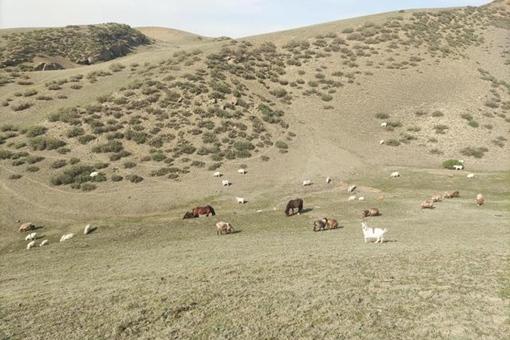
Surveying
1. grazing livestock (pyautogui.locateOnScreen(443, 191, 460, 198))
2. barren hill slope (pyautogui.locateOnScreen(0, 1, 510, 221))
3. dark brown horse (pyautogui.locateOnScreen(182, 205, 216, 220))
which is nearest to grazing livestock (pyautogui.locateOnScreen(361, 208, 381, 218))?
grazing livestock (pyautogui.locateOnScreen(443, 191, 460, 198))

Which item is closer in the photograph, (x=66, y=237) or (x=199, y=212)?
(x=66, y=237)

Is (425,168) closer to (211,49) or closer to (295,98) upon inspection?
(295,98)

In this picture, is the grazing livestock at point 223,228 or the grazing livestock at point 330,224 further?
the grazing livestock at point 223,228

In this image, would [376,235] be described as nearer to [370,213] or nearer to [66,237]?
[370,213]

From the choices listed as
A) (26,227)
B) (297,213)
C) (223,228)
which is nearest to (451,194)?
(297,213)

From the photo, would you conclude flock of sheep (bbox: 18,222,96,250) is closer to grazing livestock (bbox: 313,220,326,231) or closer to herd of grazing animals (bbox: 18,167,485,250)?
herd of grazing animals (bbox: 18,167,485,250)

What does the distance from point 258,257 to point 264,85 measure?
44631 millimetres

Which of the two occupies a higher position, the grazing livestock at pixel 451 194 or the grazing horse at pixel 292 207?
the grazing horse at pixel 292 207

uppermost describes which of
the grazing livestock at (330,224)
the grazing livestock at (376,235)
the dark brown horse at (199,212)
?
the grazing livestock at (376,235)

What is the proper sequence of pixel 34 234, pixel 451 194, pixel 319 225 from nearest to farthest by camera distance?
pixel 319 225, pixel 34 234, pixel 451 194

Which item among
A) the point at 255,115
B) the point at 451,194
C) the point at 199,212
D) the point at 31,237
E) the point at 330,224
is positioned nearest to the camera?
the point at 330,224

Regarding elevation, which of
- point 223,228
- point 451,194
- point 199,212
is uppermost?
point 223,228

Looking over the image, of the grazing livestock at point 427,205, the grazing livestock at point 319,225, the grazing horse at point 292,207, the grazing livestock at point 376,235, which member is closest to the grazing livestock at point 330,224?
the grazing livestock at point 319,225

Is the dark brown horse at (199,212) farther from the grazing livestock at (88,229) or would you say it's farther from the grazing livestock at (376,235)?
the grazing livestock at (376,235)
